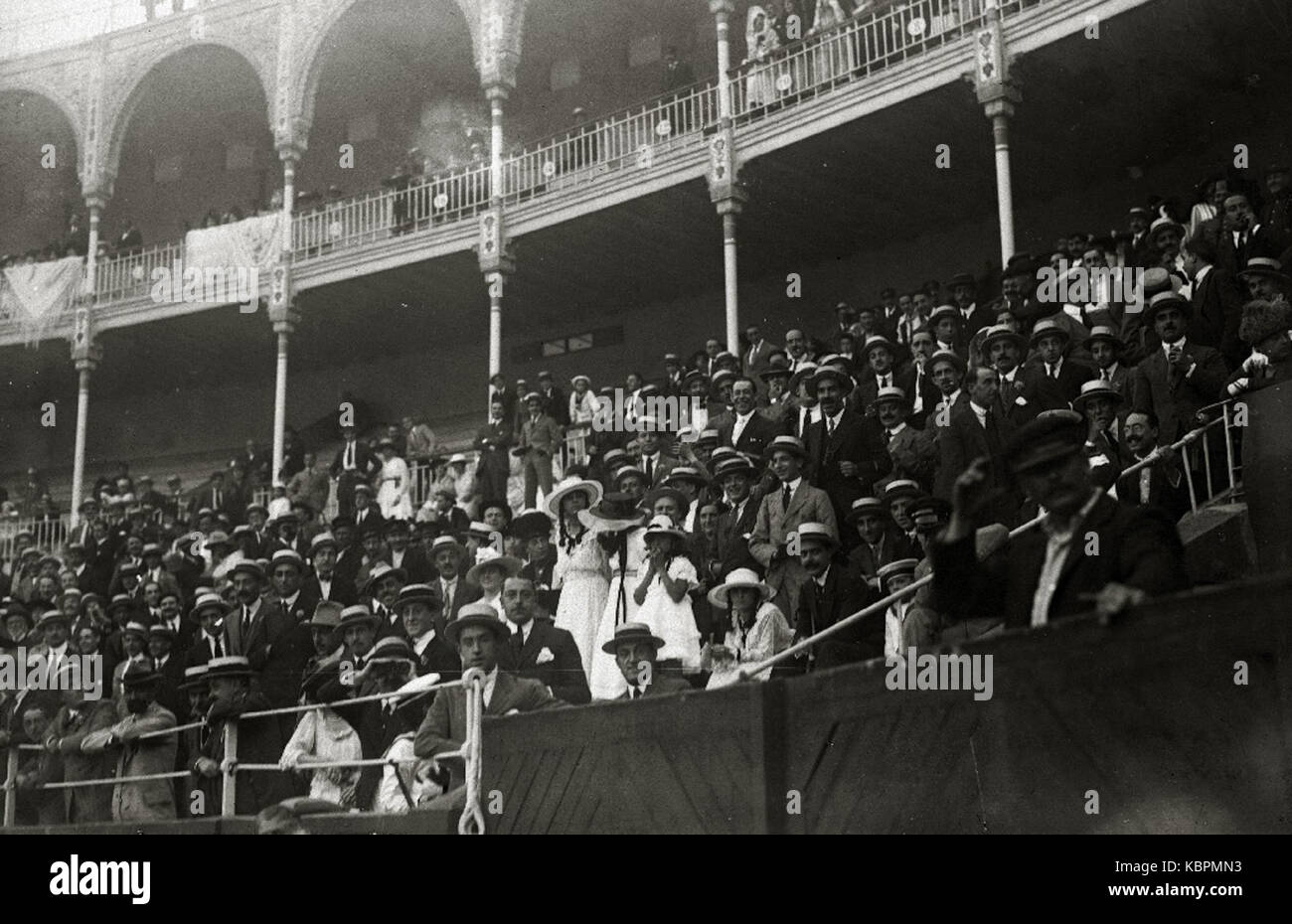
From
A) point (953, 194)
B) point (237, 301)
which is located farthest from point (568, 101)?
point (953, 194)

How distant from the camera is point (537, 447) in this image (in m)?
12.5

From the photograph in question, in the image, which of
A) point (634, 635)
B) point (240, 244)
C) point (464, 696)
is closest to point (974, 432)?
point (634, 635)

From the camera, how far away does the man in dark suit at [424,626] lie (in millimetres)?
7512

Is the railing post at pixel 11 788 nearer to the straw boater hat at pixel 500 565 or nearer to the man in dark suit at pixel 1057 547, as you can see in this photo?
the straw boater hat at pixel 500 565

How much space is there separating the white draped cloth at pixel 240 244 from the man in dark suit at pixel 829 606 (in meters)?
13.2

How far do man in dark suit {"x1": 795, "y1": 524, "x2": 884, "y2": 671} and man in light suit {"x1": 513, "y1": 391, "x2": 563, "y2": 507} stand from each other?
16.9 ft

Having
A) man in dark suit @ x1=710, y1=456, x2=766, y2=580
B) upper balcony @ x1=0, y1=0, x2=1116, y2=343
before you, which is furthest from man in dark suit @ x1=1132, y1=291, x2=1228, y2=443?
upper balcony @ x1=0, y1=0, x2=1116, y2=343

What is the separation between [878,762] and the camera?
412cm

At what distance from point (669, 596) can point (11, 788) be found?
4.14 metres

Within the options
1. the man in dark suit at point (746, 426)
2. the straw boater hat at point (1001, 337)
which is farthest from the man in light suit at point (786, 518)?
the straw boater hat at point (1001, 337)

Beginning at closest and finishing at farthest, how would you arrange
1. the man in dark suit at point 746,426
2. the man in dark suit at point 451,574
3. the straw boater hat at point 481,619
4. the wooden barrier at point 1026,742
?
the wooden barrier at point 1026,742, the straw boater hat at point 481,619, the man in dark suit at point 451,574, the man in dark suit at point 746,426

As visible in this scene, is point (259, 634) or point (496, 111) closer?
point (259, 634)

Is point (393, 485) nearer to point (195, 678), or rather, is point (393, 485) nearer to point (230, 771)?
point (195, 678)

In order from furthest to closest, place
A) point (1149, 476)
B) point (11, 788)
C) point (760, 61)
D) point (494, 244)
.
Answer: point (494, 244) < point (760, 61) < point (11, 788) < point (1149, 476)
